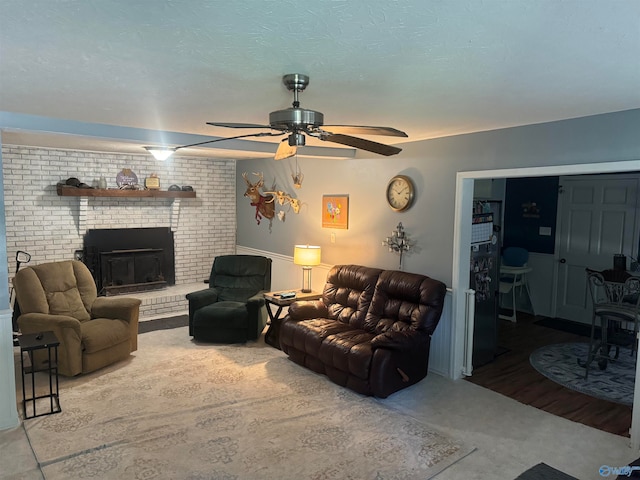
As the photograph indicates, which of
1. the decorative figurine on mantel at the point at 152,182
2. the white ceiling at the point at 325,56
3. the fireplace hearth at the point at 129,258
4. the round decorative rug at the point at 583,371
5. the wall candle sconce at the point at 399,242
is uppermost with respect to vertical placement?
the white ceiling at the point at 325,56

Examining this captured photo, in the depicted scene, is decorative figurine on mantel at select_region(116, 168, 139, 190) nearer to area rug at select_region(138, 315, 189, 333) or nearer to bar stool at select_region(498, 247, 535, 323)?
area rug at select_region(138, 315, 189, 333)

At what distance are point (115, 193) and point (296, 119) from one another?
15.1 ft

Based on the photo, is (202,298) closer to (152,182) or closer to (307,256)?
(307,256)

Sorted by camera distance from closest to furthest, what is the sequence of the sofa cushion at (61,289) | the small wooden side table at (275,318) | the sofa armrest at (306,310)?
the sofa cushion at (61,289) < the sofa armrest at (306,310) < the small wooden side table at (275,318)

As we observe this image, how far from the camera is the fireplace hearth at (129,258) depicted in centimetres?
599

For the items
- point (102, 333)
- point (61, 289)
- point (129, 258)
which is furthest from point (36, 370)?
point (129, 258)

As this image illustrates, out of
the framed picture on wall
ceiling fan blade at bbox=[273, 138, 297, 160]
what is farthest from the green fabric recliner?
ceiling fan blade at bbox=[273, 138, 297, 160]

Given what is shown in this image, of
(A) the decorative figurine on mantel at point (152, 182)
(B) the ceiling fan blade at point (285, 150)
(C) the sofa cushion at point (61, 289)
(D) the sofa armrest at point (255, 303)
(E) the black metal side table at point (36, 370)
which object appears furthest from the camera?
(A) the decorative figurine on mantel at point (152, 182)

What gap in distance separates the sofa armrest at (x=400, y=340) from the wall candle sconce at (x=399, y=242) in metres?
0.91

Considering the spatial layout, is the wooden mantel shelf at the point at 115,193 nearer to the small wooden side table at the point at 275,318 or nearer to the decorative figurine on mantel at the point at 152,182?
the decorative figurine on mantel at the point at 152,182

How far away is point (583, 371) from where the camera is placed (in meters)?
4.50

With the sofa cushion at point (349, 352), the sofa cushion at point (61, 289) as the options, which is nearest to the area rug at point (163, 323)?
the sofa cushion at point (61, 289)

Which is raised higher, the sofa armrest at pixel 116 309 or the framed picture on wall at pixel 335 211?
the framed picture on wall at pixel 335 211

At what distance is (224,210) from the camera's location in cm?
723
